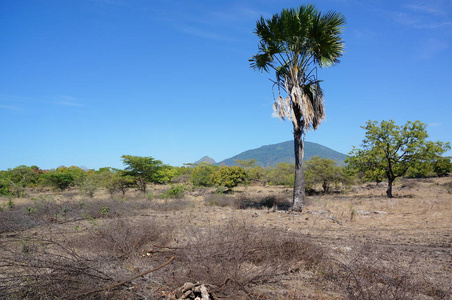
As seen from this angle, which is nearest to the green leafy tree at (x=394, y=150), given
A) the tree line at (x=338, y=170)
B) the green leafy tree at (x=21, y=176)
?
the tree line at (x=338, y=170)

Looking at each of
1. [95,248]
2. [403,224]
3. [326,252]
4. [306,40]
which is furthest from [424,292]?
[306,40]

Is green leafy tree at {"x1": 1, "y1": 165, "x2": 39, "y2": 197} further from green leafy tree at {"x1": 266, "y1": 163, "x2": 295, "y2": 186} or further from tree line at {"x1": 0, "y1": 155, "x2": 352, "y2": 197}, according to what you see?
green leafy tree at {"x1": 266, "y1": 163, "x2": 295, "y2": 186}

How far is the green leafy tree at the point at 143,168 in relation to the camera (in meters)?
20.4

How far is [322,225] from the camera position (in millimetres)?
9812

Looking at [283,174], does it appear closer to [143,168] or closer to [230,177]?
[230,177]

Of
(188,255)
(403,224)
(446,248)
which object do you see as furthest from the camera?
(403,224)

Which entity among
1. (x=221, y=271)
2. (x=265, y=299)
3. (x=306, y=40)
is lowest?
(x=265, y=299)

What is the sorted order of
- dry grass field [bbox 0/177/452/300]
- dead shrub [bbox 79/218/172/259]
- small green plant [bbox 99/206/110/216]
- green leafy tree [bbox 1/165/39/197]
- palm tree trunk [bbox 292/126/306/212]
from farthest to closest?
1. green leafy tree [bbox 1/165/39/197]
2. palm tree trunk [bbox 292/126/306/212]
3. small green plant [bbox 99/206/110/216]
4. dead shrub [bbox 79/218/172/259]
5. dry grass field [bbox 0/177/452/300]

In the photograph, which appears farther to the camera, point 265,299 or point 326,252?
point 326,252

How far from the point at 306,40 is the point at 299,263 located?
34.9 ft

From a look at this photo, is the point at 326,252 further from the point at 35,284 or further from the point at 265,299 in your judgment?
the point at 35,284

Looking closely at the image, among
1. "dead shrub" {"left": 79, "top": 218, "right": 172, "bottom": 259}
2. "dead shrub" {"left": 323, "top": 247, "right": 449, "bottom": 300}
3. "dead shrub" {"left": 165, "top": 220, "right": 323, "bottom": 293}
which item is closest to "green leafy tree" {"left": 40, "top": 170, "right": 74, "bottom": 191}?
"dead shrub" {"left": 79, "top": 218, "right": 172, "bottom": 259}

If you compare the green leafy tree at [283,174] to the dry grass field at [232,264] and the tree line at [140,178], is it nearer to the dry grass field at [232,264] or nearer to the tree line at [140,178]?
the tree line at [140,178]

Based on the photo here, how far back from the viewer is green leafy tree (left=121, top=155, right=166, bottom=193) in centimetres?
2041
